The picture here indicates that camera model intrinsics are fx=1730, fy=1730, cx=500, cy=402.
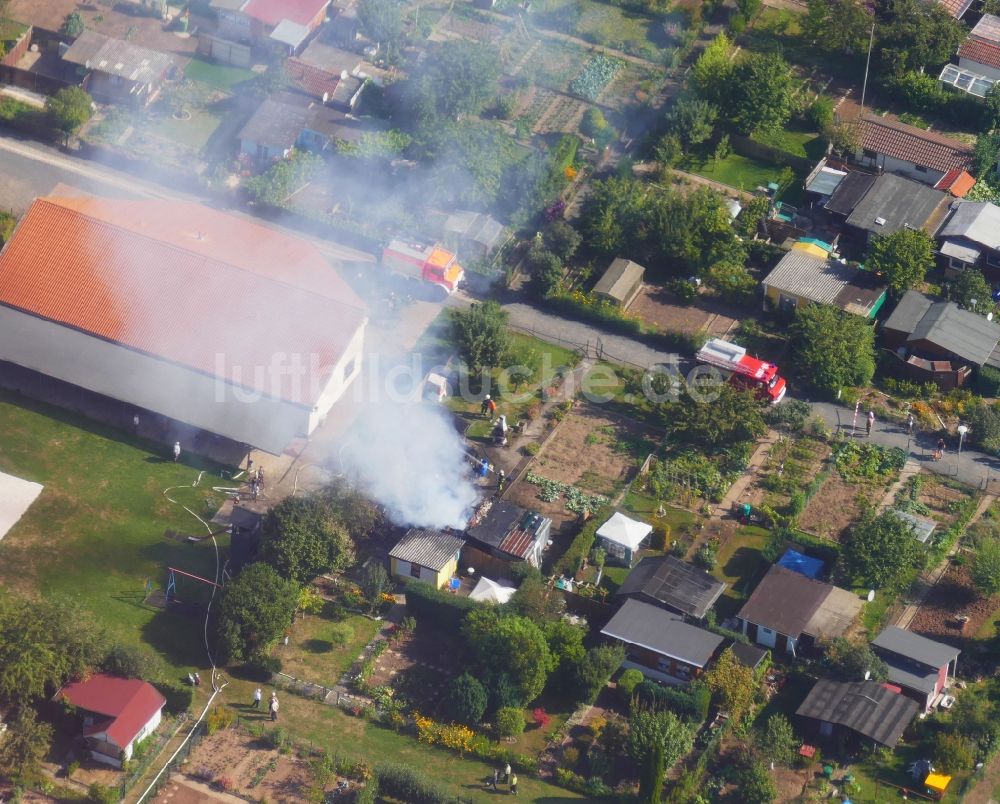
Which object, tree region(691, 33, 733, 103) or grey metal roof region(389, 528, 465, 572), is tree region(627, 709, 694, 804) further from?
tree region(691, 33, 733, 103)

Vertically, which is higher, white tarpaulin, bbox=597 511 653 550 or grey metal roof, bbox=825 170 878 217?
grey metal roof, bbox=825 170 878 217

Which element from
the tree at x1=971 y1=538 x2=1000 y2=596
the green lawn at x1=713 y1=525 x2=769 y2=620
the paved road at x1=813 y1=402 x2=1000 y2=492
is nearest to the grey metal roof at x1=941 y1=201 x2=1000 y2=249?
the paved road at x1=813 y1=402 x2=1000 y2=492

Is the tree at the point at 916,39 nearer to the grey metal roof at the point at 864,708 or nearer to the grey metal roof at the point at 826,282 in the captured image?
the grey metal roof at the point at 826,282

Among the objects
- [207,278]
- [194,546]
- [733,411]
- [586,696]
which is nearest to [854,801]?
[586,696]

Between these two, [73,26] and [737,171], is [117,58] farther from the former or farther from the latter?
[737,171]

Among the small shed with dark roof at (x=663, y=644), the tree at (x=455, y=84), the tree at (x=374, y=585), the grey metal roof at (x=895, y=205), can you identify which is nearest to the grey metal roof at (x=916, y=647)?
the small shed with dark roof at (x=663, y=644)
